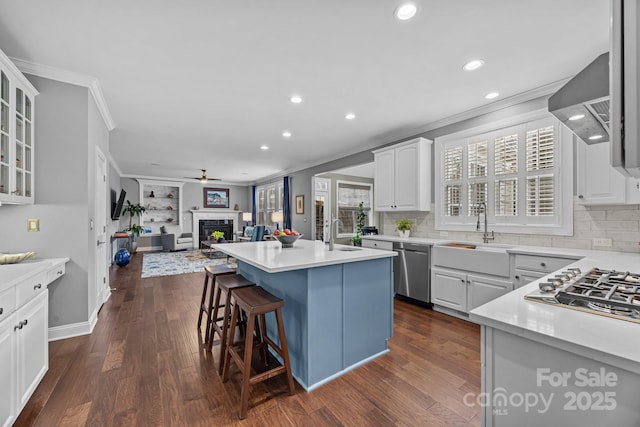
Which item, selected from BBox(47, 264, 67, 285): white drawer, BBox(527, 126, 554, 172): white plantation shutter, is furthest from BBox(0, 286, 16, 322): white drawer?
BBox(527, 126, 554, 172): white plantation shutter

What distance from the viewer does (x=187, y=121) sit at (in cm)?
404

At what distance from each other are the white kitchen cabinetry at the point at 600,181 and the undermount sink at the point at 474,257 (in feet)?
2.85

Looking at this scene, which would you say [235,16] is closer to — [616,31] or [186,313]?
[616,31]

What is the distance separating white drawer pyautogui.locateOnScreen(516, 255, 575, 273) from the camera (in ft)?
8.11

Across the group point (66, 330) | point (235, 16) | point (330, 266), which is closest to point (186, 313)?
point (66, 330)

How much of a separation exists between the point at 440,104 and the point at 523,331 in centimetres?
318

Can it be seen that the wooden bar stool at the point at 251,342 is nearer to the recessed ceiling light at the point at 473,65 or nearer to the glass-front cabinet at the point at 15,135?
the glass-front cabinet at the point at 15,135

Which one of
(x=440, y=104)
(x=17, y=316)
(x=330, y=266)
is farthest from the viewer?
(x=440, y=104)

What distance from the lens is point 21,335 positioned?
1657 mm

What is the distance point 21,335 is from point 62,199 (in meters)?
1.57

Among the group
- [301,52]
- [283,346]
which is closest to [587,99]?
[301,52]

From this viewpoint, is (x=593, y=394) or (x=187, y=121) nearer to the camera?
(x=593, y=394)

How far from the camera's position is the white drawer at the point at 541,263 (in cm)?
247

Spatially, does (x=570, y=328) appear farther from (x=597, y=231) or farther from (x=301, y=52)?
(x=597, y=231)
